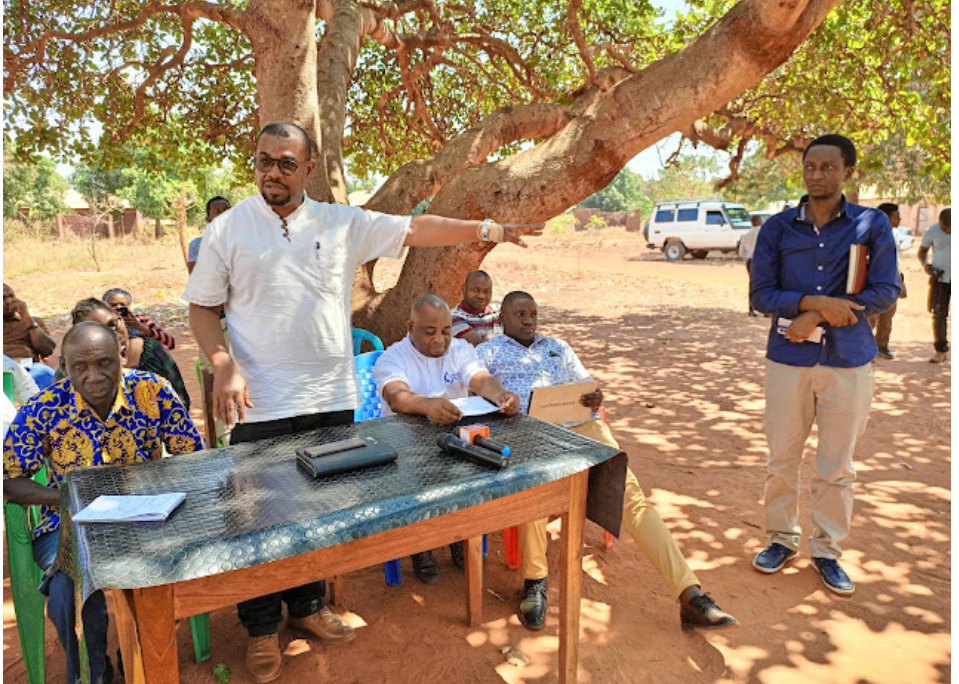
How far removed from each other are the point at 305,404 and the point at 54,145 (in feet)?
22.9

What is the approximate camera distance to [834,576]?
3.31 m

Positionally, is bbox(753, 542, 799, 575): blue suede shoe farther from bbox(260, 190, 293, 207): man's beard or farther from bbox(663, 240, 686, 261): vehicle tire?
bbox(663, 240, 686, 261): vehicle tire

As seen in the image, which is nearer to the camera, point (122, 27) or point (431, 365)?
point (431, 365)

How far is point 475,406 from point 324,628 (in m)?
1.18

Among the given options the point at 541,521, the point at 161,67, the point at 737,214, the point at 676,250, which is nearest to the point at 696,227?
the point at 676,250

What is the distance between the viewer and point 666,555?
3.07 metres

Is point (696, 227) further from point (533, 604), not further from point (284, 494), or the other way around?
point (284, 494)

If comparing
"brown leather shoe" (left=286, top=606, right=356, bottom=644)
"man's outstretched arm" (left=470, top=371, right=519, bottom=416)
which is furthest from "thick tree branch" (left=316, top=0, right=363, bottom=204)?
"brown leather shoe" (left=286, top=606, right=356, bottom=644)

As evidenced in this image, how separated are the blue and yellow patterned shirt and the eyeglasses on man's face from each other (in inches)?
35.7

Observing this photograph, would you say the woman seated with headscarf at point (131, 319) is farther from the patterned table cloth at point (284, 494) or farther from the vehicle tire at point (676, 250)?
the vehicle tire at point (676, 250)

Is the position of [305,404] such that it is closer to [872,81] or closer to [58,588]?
[58,588]

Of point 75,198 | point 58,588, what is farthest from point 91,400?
point 75,198

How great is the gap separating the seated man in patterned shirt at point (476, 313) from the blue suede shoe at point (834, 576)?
2.28m

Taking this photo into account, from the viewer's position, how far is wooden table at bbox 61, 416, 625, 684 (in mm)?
1651
